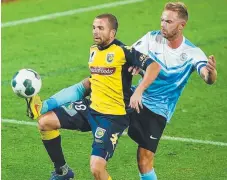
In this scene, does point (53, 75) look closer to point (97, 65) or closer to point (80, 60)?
point (80, 60)

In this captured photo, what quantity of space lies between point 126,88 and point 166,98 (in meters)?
0.49

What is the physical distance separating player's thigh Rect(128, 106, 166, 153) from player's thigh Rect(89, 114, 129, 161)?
0.66ft

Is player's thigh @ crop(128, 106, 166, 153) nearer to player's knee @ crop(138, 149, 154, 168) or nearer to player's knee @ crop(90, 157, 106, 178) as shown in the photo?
player's knee @ crop(138, 149, 154, 168)

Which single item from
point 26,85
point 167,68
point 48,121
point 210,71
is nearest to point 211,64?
point 210,71

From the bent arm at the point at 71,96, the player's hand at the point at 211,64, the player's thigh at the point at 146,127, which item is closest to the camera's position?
the player's hand at the point at 211,64

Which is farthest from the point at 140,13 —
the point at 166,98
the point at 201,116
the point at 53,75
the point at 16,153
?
the point at 166,98

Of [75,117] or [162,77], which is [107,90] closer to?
[75,117]

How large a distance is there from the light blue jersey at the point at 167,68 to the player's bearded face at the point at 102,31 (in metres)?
0.45

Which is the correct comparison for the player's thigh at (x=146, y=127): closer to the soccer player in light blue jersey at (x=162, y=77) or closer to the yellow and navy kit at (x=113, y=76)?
the soccer player in light blue jersey at (x=162, y=77)

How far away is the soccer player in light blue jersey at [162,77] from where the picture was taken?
8930 mm

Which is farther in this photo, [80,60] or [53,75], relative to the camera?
[80,60]

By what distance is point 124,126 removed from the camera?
28.9ft

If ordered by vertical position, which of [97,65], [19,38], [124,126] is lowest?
[19,38]

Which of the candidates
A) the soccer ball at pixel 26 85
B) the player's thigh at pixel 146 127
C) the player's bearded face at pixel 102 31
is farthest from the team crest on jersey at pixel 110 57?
the soccer ball at pixel 26 85
